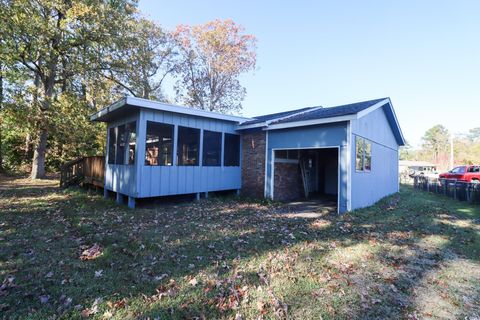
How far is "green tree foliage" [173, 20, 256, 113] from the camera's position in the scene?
23.7 m

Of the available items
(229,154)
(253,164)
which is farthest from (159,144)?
(253,164)

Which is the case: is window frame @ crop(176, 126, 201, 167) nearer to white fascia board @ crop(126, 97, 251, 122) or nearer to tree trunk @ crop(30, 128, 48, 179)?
white fascia board @ crop(126, 97, 251, 122)

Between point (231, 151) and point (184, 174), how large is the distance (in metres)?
2.56

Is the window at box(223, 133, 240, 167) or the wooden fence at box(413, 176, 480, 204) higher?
the window at box(223, 133, 240, 167)

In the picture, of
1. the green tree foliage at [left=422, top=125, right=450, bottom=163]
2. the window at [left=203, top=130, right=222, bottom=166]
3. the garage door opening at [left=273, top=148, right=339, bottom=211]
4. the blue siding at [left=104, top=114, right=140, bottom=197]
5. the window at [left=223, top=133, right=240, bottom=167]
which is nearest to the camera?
the blue siding at [left=104, top=114, right=140, bottom=197]

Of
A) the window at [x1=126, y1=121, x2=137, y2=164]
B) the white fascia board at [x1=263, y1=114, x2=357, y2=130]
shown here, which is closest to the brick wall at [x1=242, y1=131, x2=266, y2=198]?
the white fascia board at [x1=263, y1=114, x2=357, y2=130]

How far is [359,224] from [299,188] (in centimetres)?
492

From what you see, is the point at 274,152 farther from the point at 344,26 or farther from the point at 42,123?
the point at 42,123

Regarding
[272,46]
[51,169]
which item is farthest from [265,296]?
[51,169]

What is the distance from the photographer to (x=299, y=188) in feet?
37.4

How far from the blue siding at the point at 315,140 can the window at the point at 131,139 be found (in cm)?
507

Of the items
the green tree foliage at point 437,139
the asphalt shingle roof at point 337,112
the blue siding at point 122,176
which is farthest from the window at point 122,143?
the green tree foliage at point 437,139

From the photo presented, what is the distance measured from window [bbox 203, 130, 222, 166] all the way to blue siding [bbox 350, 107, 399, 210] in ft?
16.5

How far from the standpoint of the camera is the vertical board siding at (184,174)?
775cm
